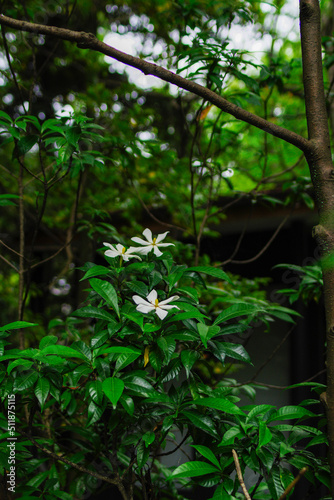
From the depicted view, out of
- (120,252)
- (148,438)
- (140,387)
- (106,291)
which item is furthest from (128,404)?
(120,252)

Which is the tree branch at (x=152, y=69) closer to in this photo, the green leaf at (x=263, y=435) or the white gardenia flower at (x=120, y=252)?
the white gardenia flower at (x=120, y=252)

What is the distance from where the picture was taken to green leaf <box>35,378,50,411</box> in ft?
3.36

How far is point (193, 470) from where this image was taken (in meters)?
0.94

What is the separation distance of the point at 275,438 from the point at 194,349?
29 cm

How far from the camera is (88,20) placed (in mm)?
4289

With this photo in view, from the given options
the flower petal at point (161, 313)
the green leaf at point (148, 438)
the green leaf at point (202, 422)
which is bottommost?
the green leaf at point (148, 438)

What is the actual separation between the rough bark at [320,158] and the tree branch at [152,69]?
4 centimetres

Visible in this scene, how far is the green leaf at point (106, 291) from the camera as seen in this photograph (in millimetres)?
1058

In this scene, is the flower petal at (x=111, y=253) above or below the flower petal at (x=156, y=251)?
below

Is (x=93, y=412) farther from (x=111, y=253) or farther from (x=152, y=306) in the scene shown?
(x=111, y=253)

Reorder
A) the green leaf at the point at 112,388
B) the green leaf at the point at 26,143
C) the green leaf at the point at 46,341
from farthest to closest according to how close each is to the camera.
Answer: the green leaf at the point at 26,143
the green leaf at the point at 46,341
the green leaf at the point at 112,388

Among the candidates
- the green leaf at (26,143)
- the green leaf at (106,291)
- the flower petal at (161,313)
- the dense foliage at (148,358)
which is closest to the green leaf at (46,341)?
the dense foliage at (148,358)

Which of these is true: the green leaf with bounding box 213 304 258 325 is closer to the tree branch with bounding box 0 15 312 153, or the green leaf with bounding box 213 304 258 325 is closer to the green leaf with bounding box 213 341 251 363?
the green leaf with bounding box 213 341 251 363

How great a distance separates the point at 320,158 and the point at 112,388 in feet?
2.37
